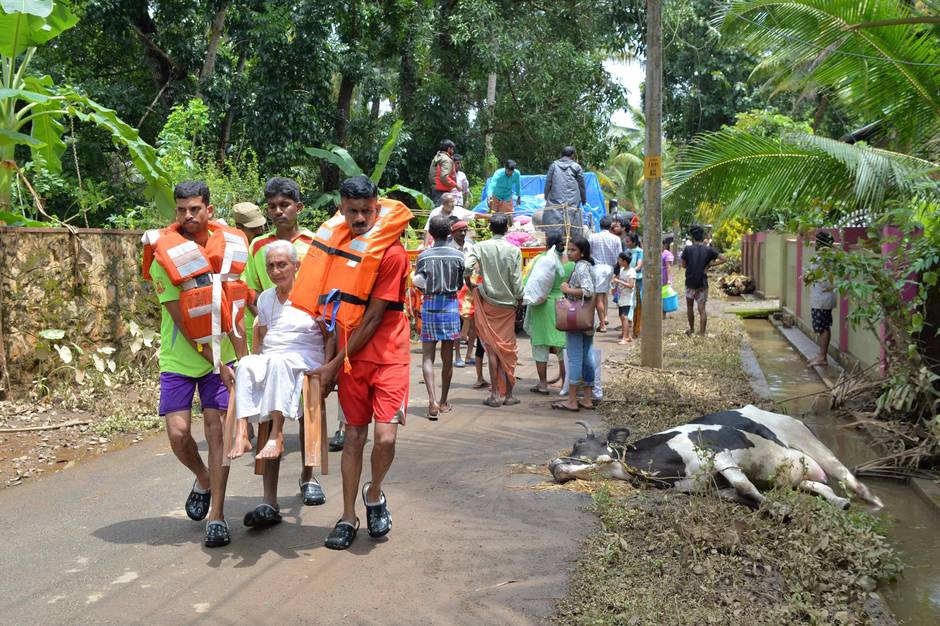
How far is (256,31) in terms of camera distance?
17.0 metres

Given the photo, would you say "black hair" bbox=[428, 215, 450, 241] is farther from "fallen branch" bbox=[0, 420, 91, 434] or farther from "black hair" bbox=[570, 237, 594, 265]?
"fallen branch" bbox=[0, 420, 91, 434]

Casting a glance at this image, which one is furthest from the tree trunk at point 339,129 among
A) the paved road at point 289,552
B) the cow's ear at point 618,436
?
the cow's ear at point 618,436

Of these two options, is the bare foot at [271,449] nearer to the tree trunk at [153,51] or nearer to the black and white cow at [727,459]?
the black and white cow at [727,459]

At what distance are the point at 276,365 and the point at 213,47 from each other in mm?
14242

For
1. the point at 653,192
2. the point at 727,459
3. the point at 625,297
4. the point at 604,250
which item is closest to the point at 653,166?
the point at 653,192

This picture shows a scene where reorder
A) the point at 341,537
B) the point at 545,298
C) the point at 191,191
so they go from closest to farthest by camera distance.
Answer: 1. the point at 341,537
2. the point at 191,191
3. the point at 545,298

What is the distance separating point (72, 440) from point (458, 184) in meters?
9.36

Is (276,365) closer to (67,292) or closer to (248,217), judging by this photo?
(248,217)

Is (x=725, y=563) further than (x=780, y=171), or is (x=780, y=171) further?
(x=780, y=171)

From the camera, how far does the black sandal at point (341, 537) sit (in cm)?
491

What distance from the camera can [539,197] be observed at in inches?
723

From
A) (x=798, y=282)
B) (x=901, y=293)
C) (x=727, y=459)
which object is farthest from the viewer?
(x=798, y=282)

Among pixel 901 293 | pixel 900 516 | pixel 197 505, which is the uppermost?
pixel 901 293

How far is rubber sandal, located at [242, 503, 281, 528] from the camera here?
204 inches
